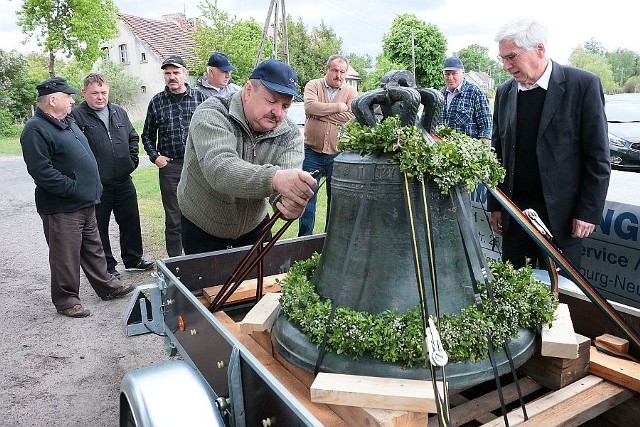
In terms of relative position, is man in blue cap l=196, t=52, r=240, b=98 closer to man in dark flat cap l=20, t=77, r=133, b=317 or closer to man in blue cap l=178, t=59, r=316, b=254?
man in dark flat cap l=20, t=77, r=133, b=317

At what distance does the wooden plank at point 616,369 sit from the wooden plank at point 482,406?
221 millimetres

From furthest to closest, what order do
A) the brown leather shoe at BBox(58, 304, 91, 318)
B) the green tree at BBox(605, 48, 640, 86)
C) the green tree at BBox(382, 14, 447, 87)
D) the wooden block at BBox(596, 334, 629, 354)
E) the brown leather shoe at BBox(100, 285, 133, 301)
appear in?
1. the green tree at BBox(605, 48, 640, 86)
2. the green tree at BBox(382, 14, 447, 87)
3. the brown leather shoe at BBox(100, 285, 133, 301)
4. the brown leather shoe at BBox(58, 304, 91, 318)
5. the wooden block at BBox(596, 334, 629, 354)

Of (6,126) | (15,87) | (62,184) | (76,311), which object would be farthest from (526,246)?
(15,87)

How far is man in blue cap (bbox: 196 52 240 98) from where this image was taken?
6559mm

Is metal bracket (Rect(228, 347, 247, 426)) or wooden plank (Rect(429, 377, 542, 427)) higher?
metal bracket (Rect(228, 347, 247, 426))

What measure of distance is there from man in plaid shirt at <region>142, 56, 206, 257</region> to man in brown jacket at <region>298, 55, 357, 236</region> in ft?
4.14

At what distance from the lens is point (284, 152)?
10.4ft

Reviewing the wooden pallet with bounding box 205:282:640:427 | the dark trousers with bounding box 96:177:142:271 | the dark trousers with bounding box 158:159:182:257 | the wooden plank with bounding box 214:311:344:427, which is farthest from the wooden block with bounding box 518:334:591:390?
the dark trousers with bounding box 96:177:142:271

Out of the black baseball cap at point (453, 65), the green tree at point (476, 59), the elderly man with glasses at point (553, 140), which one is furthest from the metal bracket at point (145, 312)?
the green tree at point (476, 59)

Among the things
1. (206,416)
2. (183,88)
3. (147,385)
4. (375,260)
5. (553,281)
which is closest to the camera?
(206,416)

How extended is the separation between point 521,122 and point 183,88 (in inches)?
157

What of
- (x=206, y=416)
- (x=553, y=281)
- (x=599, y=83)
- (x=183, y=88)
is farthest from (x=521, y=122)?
(x=183, y=88)

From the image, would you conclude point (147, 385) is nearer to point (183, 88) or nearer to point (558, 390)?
point (558, 390)

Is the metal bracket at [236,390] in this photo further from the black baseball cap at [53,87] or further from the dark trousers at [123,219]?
the dark trousers at [123,219]
